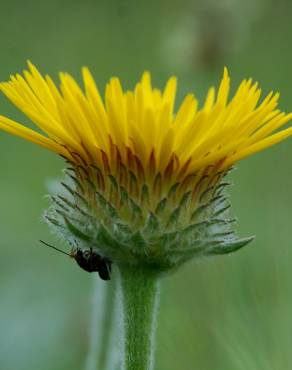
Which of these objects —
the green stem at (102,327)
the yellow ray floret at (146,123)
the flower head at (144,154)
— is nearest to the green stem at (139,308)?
the flower head at (144,154)

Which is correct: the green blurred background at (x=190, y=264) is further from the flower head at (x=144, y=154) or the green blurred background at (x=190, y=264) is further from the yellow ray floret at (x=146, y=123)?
the yellow ray floret at (x=146, y=123)

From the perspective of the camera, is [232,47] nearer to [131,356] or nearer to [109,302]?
[109,302]

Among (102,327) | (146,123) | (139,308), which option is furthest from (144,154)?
(102,327)

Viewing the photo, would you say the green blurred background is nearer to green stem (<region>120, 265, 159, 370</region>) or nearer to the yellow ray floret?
green stem (<region>120, 265, 159, 370</region>)

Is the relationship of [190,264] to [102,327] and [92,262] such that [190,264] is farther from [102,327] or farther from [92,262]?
[102,327]

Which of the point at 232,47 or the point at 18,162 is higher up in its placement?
the point at 18,162

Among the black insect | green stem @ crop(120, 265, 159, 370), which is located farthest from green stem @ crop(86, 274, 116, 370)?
green stem @ crop(120, 265, 159, 370)

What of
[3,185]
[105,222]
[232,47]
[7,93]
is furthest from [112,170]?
[3,185]
